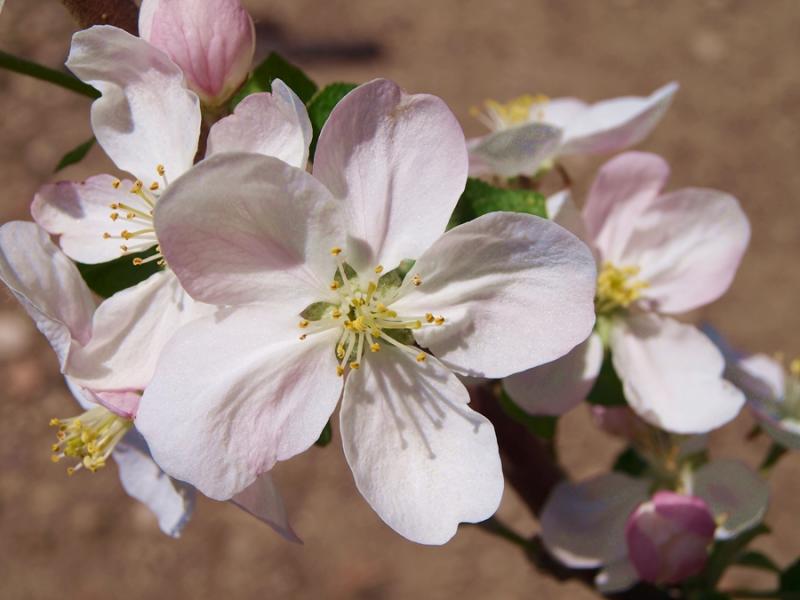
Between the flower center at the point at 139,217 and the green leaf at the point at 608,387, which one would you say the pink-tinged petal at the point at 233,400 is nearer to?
the flower center at the point at 139,217

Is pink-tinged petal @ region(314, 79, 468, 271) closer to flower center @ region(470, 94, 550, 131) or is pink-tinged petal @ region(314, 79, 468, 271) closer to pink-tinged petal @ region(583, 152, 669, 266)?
pink-tinged petal @ region(583, 152, 669, 266)

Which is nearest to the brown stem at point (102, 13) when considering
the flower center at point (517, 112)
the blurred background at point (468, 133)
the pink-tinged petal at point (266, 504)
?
the pink-tinged petal at point (266, 504)

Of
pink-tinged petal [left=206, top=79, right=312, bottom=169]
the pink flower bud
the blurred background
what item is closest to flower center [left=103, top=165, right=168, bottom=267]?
pink-tinged petal [left=206, top=79, right=312, bottom=169]

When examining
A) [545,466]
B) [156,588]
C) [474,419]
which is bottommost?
[156,588]

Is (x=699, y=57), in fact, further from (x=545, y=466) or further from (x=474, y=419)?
(x=474, y=419)

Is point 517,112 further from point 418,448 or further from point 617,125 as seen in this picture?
point 418,448

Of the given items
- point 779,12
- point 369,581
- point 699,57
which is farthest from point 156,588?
point 779,12
